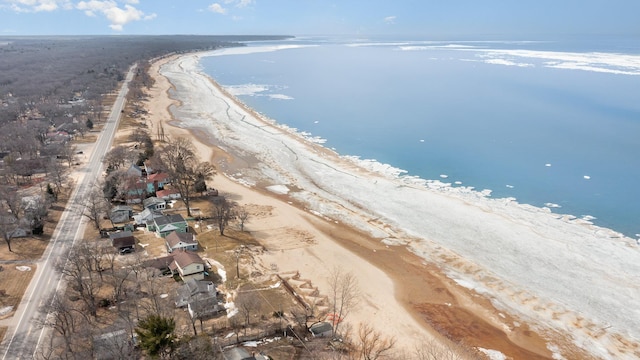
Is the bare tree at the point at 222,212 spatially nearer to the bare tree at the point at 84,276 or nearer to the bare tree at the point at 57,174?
the bare tree at the point at 84,276

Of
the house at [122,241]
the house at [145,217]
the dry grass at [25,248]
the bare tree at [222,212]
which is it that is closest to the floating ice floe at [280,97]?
the bare tree at [222,212]

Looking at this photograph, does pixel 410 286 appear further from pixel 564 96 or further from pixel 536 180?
pixel 564 96

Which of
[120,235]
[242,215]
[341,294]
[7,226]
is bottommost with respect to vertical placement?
[341,294]

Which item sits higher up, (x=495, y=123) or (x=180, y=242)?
(x=495, y=123)

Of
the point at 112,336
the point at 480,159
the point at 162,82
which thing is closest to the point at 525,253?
the point at 480,159

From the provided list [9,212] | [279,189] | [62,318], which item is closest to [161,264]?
[62,318]

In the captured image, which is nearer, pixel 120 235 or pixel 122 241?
pixel 122 241

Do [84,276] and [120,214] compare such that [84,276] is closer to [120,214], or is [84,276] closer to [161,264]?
[161,264]
